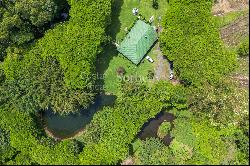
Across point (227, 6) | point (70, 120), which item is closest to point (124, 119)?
point (70, 120)

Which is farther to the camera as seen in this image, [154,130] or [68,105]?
[154,130]

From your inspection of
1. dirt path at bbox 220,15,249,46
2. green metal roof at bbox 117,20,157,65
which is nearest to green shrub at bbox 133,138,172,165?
green metal roof at bbox 117,20,157,65

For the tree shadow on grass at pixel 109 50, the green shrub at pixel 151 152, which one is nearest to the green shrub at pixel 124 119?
the green shrub at pixel 151 152

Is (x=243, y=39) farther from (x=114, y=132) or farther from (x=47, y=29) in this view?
(x=47, y=29)

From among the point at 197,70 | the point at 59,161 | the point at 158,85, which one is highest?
the point at 197,70

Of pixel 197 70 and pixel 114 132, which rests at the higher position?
pixel 197 70

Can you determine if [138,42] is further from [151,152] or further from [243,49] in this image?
[151,152]

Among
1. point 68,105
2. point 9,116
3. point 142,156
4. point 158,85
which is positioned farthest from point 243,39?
point 9,116
